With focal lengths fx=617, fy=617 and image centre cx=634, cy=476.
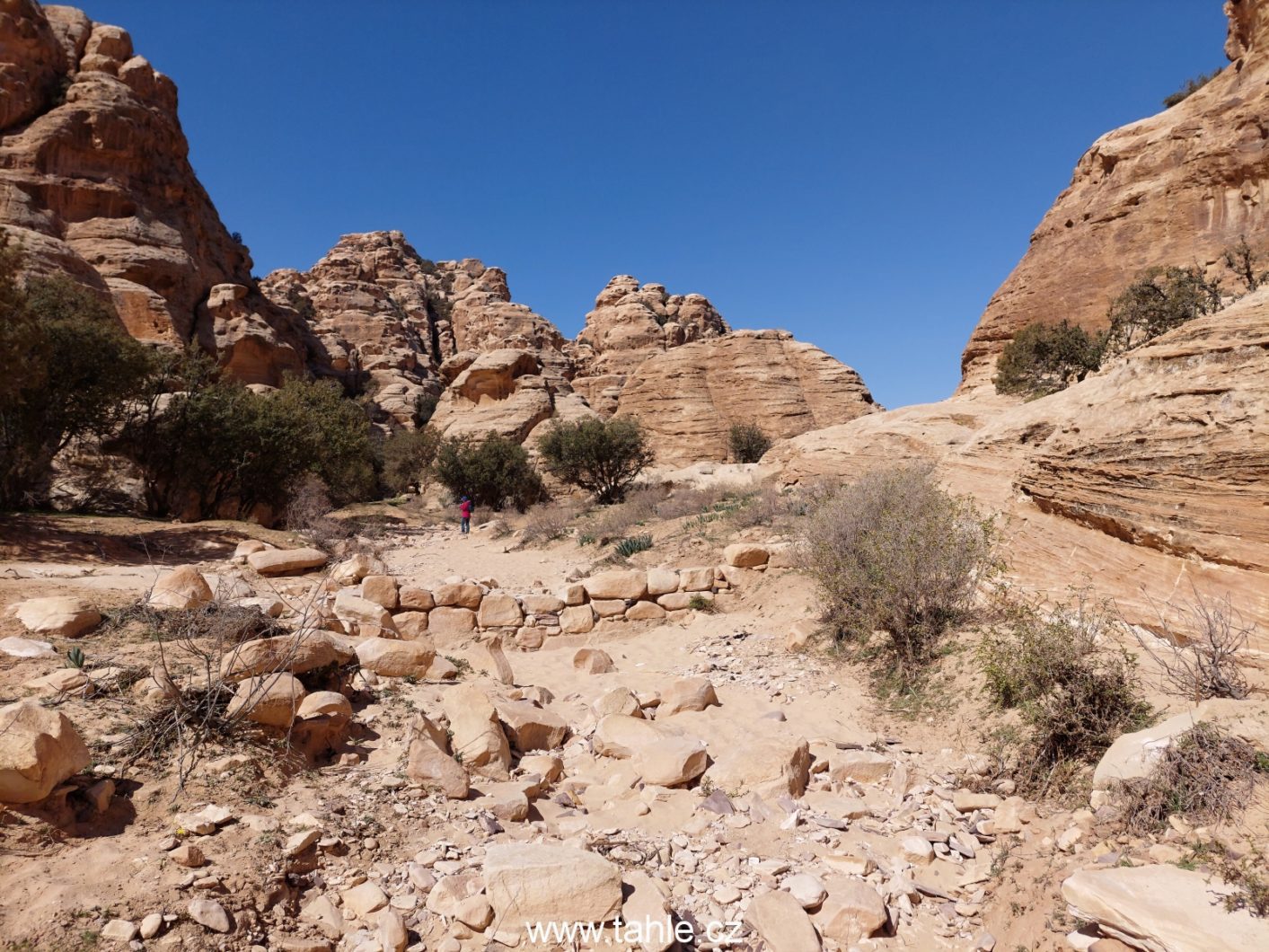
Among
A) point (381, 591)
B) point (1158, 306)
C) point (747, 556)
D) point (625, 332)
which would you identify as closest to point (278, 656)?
point (381, 591)

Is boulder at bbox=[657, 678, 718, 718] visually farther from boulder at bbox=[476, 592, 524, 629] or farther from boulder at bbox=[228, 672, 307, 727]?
boulder at bbox=[228, 672, 307, 727]

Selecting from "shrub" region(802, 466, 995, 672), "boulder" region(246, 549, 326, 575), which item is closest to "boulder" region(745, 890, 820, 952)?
"shrub" region(802, 466, 995, 672)

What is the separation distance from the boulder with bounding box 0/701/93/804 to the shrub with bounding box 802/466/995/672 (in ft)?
22.1

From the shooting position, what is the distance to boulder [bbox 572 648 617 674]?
25.5 ft

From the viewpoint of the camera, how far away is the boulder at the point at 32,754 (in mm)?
3123

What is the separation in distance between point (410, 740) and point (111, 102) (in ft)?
141

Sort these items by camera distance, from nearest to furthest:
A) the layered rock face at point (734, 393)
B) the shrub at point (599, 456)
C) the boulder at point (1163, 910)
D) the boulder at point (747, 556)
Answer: the boulder at point (1163, 910) → the boulder at point (747, 556) → the shrub at point (599, 456) → the layered rock face at point (734, 393)

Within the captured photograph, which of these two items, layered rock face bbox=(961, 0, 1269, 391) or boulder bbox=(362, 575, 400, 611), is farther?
layered rock face bbox=(961, 0, 1269, 391)

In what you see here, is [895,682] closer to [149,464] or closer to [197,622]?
[197,622]

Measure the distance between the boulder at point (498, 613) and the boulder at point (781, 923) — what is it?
5959mm

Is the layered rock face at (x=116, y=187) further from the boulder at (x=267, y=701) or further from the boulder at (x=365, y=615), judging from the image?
the boulder at (x=267, y=701)

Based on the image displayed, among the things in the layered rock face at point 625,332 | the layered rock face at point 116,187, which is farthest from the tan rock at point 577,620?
the layered rock face at point 625,332

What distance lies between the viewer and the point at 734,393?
118 ft

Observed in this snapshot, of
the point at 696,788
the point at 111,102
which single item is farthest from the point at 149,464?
the point at 111,102
